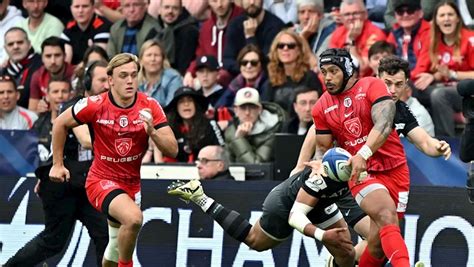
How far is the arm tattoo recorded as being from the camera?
38.0ft

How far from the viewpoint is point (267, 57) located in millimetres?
16531

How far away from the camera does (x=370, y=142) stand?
37.8 feet

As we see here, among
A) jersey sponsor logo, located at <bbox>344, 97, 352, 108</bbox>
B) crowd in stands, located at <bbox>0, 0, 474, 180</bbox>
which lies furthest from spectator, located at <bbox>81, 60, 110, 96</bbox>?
jersey sponsor logo, located at <bbox>344, 97, 352, 108</bbox>

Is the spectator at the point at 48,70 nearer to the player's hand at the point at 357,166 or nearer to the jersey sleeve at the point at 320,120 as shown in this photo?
the jersey sleeve at the point at 320,120

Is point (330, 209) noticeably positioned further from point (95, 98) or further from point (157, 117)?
point (95, 98)

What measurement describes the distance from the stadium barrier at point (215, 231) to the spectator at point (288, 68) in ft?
7.44

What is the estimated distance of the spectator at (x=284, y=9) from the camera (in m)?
17.2

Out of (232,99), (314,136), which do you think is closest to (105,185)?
(314,136)

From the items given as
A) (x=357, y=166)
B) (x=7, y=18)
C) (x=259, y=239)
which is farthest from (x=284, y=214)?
(x=7, y=18)

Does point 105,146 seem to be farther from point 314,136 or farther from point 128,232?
point 314,136

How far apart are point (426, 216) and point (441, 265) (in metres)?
0.51

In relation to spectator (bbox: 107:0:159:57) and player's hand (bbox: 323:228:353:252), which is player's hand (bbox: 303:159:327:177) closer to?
player's hand (bbox: 323:228:353:252)

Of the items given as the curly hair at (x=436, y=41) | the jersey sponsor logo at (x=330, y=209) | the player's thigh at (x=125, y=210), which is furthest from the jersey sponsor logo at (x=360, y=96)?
the curly hair at (x=436, y=41)

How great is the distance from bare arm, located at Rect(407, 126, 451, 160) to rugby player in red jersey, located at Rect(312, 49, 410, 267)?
0.63 feet
